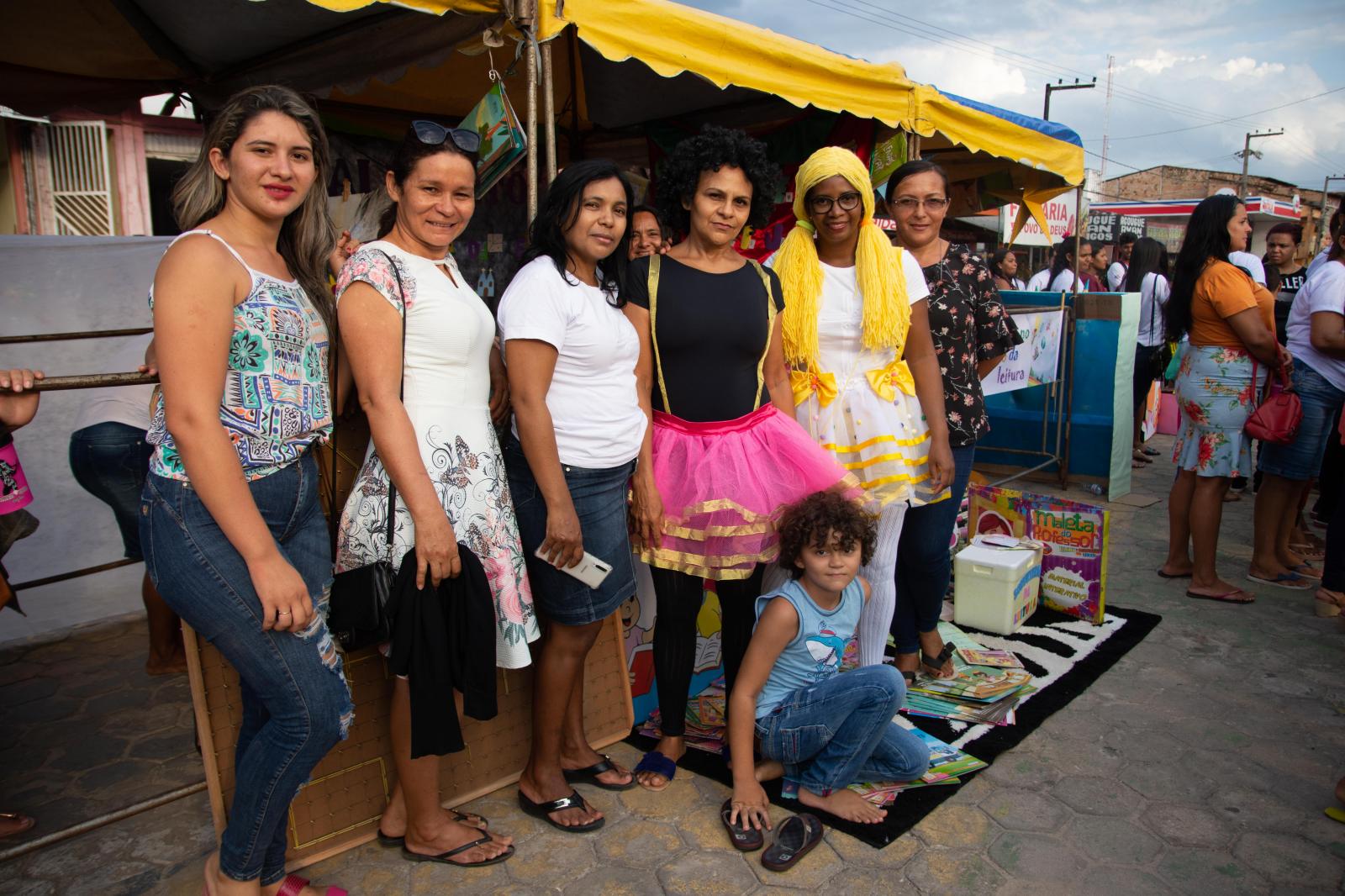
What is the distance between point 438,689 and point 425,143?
1383 millimetres

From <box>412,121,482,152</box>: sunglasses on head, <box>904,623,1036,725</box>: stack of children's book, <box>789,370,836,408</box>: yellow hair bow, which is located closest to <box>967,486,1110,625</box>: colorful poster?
<box>904,623,1036,725</box>: stack of children's book

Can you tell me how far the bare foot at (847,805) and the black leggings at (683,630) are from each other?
0.41m

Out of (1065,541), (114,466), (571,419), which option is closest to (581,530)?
(571,419)

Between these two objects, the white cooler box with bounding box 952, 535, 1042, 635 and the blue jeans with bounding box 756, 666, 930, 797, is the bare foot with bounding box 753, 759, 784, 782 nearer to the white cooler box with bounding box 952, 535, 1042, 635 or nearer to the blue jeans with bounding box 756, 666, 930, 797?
the blue jeans with bounding box 756, 666, 930, 797

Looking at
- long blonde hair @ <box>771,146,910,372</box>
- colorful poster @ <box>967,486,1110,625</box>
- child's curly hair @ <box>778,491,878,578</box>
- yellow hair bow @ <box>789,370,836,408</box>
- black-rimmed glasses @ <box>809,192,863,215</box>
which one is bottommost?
colorful poster @ <box>967,486,1110,625</box>

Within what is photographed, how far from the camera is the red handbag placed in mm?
4273

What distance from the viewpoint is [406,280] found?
2107 millimetres

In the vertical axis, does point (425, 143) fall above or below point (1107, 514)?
above

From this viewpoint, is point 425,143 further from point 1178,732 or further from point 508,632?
point 1178,732

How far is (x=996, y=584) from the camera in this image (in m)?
4.03

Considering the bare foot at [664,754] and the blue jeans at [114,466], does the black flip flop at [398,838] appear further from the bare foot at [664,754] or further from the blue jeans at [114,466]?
the blue jeans at [114,466]

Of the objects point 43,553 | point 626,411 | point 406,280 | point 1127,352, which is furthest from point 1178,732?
point 43,553

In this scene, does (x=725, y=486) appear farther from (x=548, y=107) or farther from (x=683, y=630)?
(x=548, y=107)

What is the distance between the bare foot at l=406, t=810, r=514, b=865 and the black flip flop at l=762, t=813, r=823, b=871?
0.76 m
